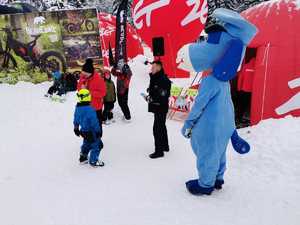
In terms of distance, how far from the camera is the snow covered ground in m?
4.30

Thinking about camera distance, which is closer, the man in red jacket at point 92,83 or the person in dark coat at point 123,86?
the man in red jacket at point 92,83

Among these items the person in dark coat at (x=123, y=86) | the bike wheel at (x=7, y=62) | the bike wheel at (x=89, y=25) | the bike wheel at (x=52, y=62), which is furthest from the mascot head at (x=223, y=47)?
the bike wheel at (x=7, y=62)

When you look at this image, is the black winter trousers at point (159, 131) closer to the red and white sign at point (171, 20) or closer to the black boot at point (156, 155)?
the black boot at point (156, 155)

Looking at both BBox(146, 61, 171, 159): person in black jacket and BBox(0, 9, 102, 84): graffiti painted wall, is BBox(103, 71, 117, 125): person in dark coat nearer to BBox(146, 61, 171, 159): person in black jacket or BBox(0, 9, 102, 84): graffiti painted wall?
BBox(146, 61, 171, 159): person in black jacket

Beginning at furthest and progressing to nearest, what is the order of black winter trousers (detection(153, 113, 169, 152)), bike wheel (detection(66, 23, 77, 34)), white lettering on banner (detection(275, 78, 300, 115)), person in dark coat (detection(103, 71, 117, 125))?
bike wheel (detection(66, 23, 77, 34)), person in dark coat (detection(103, 71, 117, 125)), white lettering on banner (detection(275, 78, 300, 115)), black winter trousers (detection(153, 113, 169, 152))

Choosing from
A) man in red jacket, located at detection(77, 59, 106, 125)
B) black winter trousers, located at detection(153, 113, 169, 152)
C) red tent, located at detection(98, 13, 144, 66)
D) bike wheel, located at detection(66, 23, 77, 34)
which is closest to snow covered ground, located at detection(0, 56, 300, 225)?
black winter trousers, located at detection(153, 113, 169, 152)

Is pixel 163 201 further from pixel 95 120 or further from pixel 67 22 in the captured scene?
pixel 67 22

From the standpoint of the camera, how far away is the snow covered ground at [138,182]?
4305 millimetres

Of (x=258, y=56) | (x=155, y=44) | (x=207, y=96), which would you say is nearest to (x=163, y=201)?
(x=207, y=96)

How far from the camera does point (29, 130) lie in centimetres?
875

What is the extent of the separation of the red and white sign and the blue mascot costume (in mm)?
8141

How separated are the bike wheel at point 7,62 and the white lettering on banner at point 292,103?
1060 centimetres

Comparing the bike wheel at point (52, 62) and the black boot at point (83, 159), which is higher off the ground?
the bike wheel at point (52, 62)

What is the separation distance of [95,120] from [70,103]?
19.6ft
